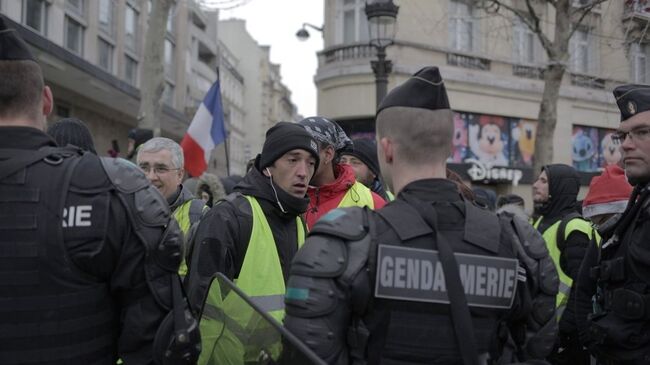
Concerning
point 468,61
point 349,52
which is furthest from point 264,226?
point 468,61

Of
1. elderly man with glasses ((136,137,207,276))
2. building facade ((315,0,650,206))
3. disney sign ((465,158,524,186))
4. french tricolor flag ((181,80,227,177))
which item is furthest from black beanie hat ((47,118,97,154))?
disney sign ((465,158,524,186))

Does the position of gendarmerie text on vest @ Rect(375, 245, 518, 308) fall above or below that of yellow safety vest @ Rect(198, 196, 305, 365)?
above

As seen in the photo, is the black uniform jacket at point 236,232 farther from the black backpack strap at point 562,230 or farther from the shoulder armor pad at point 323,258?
the black backpack strap at point 562,230

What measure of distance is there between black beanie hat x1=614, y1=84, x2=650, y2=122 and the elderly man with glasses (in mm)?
2792

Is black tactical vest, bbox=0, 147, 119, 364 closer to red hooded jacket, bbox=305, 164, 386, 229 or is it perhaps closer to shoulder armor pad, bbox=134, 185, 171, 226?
shoulder armor pad, bbox=134, 185, 171, 226

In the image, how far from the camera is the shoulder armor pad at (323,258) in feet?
6.04

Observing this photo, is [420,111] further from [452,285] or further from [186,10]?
[186,10]

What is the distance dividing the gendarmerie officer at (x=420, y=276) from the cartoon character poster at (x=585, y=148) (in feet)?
72.4

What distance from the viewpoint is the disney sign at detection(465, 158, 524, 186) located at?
65.7ft

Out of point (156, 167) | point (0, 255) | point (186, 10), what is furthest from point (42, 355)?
point (186, 10)

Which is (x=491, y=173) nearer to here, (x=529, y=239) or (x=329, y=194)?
(x=329, y=194)

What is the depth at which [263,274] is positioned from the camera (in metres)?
3.10

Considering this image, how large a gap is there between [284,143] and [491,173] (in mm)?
17878

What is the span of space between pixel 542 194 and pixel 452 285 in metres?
3.80
